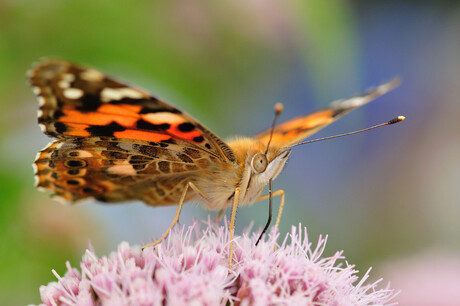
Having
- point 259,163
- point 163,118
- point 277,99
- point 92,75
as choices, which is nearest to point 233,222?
point 259,163

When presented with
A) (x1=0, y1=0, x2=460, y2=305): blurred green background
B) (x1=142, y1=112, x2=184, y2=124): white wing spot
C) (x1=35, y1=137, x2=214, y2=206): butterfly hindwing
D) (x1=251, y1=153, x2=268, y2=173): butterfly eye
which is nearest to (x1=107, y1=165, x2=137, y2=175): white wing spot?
(x1=35, y1=137, x2=214, y2=206): butterfly hindwing

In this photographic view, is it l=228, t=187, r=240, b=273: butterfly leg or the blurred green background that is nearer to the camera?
l=228, t=187, r=240, b=273: butterfly leg

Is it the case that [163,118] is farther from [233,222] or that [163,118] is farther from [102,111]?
[233,222]

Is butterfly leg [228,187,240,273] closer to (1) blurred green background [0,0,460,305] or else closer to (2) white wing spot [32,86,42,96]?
(2) white wing spot [32,86,42,96]

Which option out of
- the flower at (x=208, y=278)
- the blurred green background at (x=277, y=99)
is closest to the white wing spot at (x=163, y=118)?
the flower at (x=208, y=278)

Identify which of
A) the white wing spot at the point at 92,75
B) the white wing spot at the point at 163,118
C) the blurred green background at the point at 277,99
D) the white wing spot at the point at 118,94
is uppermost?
the blurred green background at the point at 277,99

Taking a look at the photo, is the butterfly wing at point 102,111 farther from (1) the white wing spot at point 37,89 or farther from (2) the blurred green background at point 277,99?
(2) the blurred green background at point 277,99

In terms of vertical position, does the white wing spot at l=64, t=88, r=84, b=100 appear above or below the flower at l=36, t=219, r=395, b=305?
above

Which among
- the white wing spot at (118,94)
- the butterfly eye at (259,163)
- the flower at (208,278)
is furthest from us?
the butterfly eye at (259,163)
